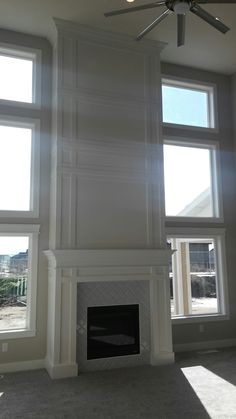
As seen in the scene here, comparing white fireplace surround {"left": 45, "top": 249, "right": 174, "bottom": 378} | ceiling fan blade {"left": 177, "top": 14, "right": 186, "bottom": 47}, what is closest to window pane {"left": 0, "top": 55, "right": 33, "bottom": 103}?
white fireplace surround {"left": 45, "top": 249, "right": 174, "bottom": 378}

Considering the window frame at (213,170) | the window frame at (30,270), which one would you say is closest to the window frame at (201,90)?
the window frame at (213,170)

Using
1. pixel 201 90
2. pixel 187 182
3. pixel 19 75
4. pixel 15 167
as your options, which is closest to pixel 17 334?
pixel 15 167

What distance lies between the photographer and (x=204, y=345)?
616cm

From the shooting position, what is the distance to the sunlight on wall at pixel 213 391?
368 centimetres

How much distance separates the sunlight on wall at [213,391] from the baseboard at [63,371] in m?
1.50

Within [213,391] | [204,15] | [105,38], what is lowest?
[213,391]

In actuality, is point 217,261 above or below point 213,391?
above

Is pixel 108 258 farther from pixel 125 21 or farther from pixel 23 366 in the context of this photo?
pixel 125 21

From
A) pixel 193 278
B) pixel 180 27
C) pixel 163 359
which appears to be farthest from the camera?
pixel 193 278

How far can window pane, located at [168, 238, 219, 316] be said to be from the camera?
626 cm

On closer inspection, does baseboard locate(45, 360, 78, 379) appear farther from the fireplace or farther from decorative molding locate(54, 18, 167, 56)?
decorative molding locate(54, 18, 167, 56)

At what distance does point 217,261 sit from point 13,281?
3.63 m

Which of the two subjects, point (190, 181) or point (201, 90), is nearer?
point (190, 181)

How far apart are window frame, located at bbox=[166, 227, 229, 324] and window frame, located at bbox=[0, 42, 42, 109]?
3049 millimetres
